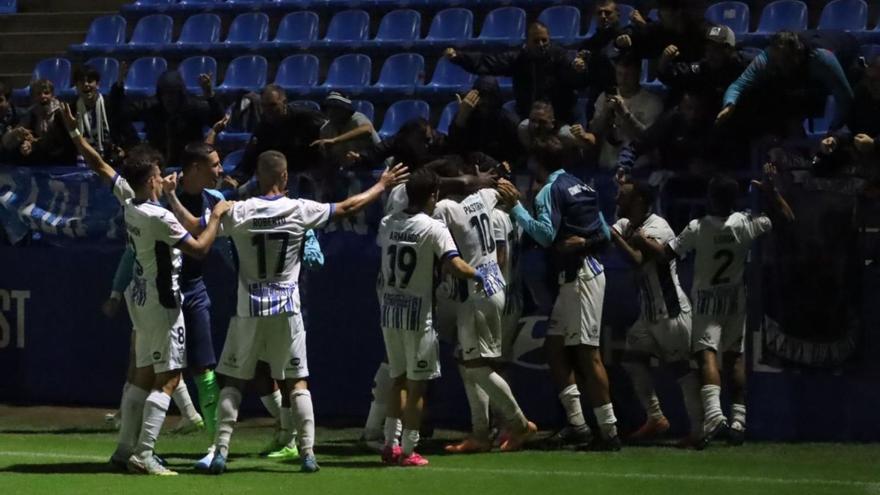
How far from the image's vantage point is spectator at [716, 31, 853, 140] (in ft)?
38.8

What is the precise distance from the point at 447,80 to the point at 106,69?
441 cm

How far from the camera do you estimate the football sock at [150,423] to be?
32.4 ft

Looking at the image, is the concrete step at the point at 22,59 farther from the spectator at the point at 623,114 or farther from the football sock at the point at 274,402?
the football sock at the point at 274,402

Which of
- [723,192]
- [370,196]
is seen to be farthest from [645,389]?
[370,196]

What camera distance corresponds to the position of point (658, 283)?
463 inches

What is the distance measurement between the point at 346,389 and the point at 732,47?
4.18 m

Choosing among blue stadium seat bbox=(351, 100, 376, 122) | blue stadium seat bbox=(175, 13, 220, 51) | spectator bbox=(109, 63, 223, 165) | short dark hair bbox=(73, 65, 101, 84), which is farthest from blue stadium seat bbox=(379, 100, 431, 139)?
blue stadium seat bbox=(175, 13, 220, 51)

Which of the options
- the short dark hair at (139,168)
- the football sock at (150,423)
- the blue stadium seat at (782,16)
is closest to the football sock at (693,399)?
the football sock at (150,423)

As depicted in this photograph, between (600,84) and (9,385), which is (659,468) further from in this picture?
(9,385)

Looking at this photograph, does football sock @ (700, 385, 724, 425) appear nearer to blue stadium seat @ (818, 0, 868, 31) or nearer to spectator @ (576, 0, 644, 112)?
spectator @ (576, 0, 644, 112)

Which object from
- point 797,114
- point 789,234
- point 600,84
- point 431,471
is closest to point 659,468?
point 431,471

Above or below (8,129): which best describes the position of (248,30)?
above

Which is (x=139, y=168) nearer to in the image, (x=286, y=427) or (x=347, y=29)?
(x=286, y=427)

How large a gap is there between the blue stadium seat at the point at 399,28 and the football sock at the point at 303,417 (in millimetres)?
7808
